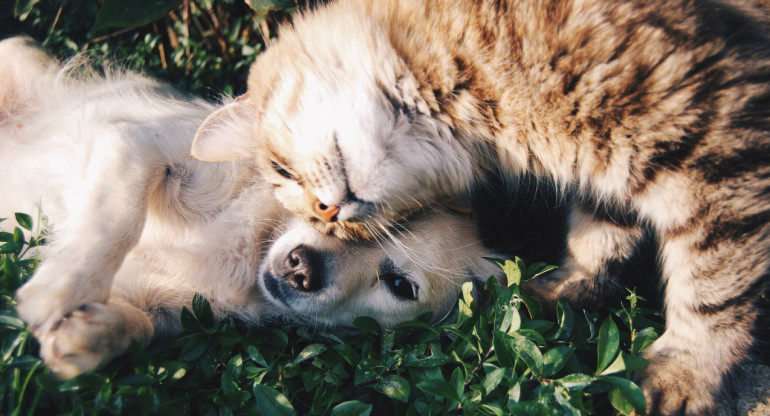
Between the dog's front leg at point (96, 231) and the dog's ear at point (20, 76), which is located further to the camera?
the dog's ear at point (20, 76)

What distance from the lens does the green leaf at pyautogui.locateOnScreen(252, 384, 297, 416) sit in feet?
5.96

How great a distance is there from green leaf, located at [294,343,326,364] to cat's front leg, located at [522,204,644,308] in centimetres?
90

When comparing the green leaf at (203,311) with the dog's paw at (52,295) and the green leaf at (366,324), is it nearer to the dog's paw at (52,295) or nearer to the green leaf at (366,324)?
the dog's paw at (52,295)

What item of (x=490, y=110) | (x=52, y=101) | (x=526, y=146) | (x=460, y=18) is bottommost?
(x=52, y=101)

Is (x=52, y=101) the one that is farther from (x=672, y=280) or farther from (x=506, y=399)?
(x=672, y=280)

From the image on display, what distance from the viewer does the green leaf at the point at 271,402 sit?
5.96ft

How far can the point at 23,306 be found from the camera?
6.21 ft

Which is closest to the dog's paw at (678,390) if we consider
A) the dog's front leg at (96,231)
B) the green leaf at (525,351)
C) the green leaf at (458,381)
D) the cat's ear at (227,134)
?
the green leaf at (525,351)

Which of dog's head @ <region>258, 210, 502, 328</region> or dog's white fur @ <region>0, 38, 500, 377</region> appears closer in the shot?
dog's white fur @ <region>0, 38, 500, 377</region>

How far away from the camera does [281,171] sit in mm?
2400

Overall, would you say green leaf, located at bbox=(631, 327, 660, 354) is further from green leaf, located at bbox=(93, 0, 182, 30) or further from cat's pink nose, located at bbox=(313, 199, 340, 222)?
green leaf, located at bbox=(93, 0, 182, 30)

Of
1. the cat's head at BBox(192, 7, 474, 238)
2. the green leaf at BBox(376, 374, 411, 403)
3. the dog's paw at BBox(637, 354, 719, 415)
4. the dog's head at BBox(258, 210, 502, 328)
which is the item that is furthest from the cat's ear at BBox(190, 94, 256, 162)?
the dog's paw at BBox(637, 354, 719, 415)

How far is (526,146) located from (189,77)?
287 centimetres

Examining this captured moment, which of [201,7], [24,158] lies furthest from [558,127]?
[201,7]
